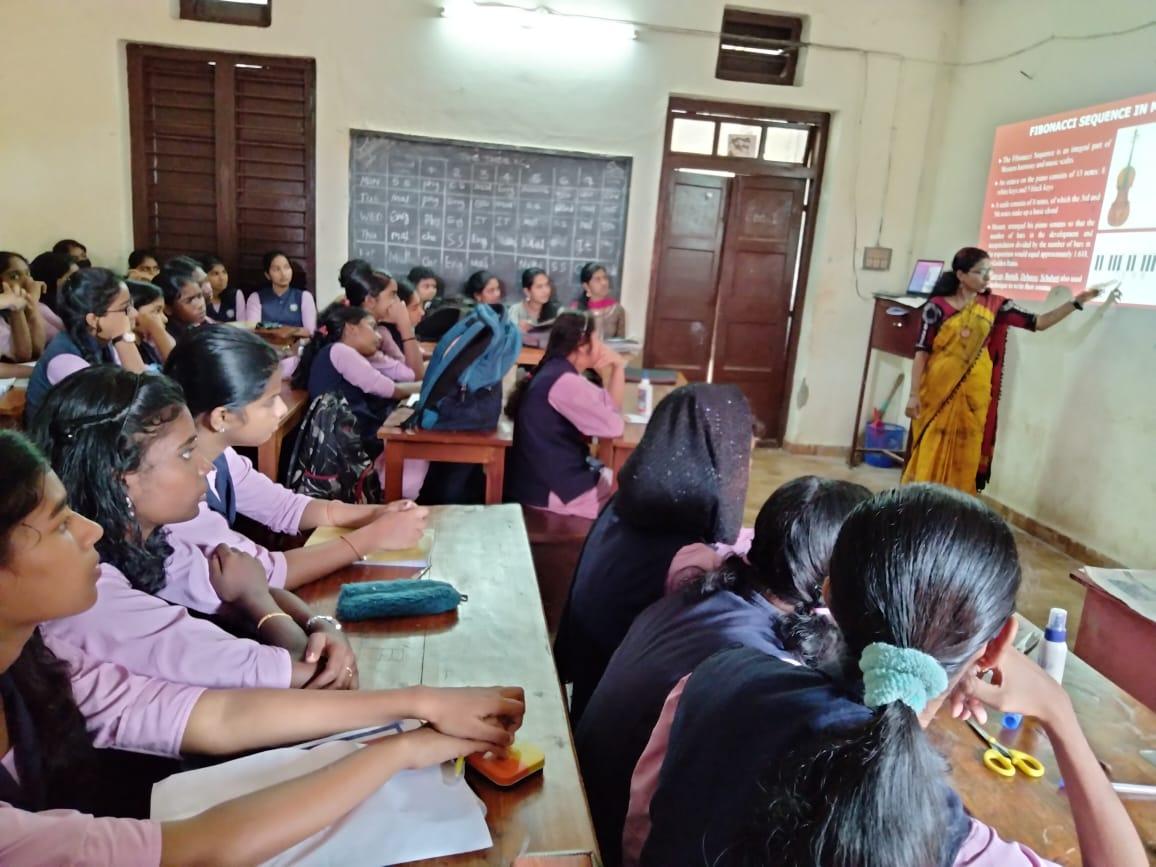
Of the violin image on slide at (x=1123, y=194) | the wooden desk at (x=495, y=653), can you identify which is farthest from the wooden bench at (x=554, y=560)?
the violin image on slide at (x=1123, y=194)

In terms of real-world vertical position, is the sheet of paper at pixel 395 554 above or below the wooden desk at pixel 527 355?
below

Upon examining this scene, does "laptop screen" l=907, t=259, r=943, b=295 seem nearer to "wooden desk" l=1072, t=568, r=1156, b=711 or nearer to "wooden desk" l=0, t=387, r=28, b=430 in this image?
"wooden desk" l=1072, t=568, r=1156, b=711

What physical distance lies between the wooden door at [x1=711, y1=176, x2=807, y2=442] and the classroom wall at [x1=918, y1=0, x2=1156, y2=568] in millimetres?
1033

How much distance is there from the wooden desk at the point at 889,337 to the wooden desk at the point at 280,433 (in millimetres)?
3255

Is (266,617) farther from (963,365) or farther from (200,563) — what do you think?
(963,365)

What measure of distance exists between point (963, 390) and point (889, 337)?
1.39m

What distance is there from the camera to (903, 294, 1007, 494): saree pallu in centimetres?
368

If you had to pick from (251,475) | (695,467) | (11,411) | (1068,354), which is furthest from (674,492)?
(1068,354)

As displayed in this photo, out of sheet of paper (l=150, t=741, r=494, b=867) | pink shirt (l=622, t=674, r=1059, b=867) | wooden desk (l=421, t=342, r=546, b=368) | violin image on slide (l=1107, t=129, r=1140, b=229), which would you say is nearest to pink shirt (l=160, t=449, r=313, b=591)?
sheet of paper (l=150, t=741, r=494, b=867)

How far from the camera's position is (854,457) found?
551 cm

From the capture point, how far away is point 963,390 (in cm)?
376

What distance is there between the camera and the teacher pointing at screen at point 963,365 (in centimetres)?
366

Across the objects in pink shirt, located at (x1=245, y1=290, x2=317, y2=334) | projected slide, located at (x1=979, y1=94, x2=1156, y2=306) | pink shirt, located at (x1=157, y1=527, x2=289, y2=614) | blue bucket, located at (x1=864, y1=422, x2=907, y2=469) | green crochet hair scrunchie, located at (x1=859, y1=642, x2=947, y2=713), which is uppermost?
projected slide, located at (x1=979, y1=94, x2=1156, y2=306)

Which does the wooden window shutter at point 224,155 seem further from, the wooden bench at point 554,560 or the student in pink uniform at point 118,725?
the student in pink uniform at point 118,725
